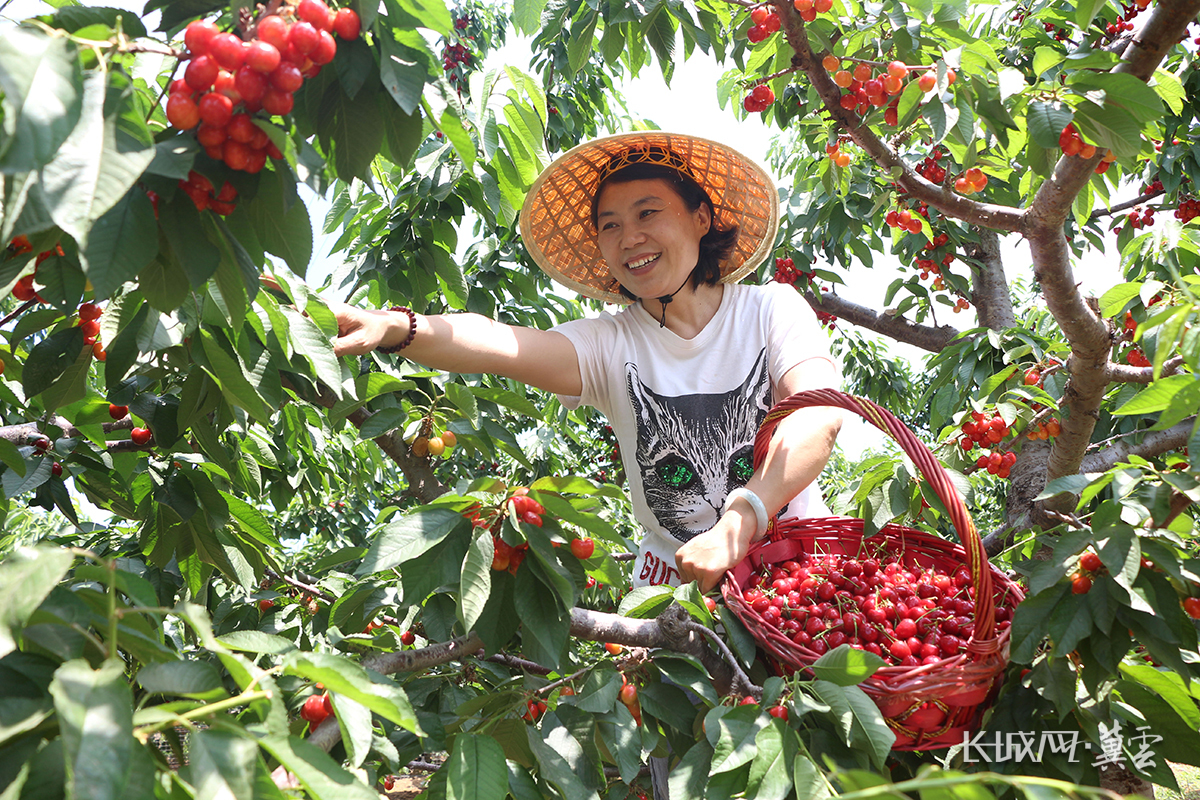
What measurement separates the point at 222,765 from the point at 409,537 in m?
0.51

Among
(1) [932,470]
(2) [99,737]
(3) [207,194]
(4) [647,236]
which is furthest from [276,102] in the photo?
(4) [647,236]

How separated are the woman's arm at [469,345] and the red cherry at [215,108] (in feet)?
2.44

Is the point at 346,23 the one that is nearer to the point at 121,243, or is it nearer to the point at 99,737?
the point at 121,243

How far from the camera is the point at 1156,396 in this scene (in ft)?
4.22

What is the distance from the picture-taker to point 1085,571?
1.32m

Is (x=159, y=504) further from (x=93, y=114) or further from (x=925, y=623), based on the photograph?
(x=925, y=623)

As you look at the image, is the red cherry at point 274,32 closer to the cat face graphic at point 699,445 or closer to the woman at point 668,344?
the woman at point 668,344

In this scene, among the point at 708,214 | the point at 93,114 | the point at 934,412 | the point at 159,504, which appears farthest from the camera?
the point at 934,412

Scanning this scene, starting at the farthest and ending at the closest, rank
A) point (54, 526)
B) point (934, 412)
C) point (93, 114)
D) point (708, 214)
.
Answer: point (54, 526) < point (934, 412) < point (708, 214) < point (93, 114)

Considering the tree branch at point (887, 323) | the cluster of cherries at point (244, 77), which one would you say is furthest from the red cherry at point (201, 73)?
the tree branch at point (887, 323)

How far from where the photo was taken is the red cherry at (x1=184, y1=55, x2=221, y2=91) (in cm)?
87

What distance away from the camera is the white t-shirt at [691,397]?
220 cm

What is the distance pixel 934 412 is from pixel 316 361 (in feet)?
9.45

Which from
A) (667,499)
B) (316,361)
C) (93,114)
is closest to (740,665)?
(667,499)
